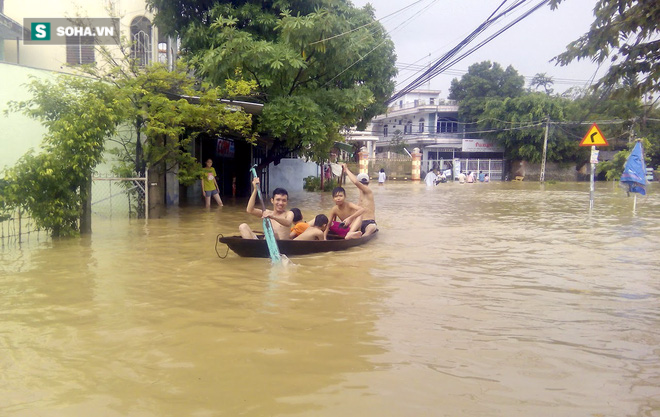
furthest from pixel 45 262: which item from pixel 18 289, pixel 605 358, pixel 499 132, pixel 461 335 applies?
pixel 499 132

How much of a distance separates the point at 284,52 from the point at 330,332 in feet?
32.4

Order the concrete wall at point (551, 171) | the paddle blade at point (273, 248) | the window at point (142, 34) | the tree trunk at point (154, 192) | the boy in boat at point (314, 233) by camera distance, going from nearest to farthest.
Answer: the paddle blade at point (273, 248), the boy in boat at point (314, 233), the tree trunk at point (154, 192), the window at point (142, 34), the concrete wall at point (551, 171)

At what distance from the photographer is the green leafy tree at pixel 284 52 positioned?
44.2 feet

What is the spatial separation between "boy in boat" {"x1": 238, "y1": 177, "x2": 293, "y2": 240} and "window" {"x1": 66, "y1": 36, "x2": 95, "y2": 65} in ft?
37.3

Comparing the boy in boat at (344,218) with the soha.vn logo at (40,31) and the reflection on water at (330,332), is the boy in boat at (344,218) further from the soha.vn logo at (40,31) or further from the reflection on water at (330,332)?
the soha.vn logo at (40,31)

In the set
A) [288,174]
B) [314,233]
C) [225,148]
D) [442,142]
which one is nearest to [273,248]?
[314,233]

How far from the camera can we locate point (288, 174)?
31812 millimetres

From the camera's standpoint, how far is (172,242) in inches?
403

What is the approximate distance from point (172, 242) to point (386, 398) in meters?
7.30

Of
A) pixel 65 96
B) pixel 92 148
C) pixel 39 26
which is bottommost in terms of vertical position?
pixel 92 148

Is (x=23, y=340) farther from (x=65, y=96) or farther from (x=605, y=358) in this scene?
(x=65, y=96)

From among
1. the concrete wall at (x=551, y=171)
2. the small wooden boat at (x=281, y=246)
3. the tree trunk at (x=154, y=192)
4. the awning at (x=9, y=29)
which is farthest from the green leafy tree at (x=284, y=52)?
the concrete wall at (x=551, y=171)

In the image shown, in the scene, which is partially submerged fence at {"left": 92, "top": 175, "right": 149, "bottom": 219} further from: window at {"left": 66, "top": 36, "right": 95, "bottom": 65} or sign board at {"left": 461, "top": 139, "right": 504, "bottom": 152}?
sign board at {"left": 461, "top": 139, "right": 504, "bottom": 152}

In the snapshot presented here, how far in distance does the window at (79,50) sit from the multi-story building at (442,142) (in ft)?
101
